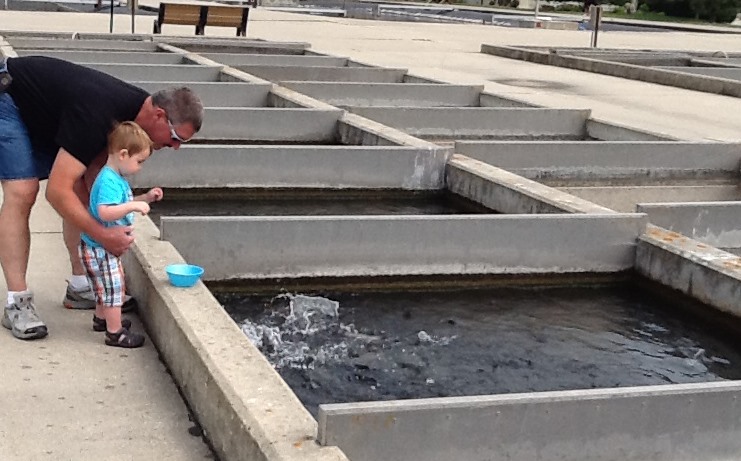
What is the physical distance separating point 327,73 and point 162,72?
2.62 meters

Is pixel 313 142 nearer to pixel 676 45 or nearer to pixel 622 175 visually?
pixel 622 175

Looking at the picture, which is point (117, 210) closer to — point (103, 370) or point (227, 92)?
point (103, 370)

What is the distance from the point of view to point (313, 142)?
10180 mm

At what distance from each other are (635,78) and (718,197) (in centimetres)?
913

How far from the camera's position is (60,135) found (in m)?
4.53

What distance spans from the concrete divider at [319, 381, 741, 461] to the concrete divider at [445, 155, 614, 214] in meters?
3.02

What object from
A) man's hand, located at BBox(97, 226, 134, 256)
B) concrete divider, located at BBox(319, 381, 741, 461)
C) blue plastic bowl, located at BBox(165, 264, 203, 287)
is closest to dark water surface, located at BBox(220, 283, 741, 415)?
blue plastic bowl, located at BBox(165, 264, 203, 287)

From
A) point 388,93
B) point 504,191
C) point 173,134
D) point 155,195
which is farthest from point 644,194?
point 173,134

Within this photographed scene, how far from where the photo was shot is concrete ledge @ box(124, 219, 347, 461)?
3.51 meters

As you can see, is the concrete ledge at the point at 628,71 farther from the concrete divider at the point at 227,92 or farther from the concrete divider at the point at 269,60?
the concrete divider at the point at 227,92

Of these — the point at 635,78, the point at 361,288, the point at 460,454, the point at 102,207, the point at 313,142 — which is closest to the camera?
→ the point at 460,454

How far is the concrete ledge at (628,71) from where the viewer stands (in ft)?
54.5

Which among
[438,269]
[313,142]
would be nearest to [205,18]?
[313,142]

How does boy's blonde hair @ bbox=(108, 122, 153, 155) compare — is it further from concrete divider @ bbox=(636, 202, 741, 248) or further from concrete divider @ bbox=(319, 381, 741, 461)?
concrete divider @ bbox=(636, 202, 741, 248)
